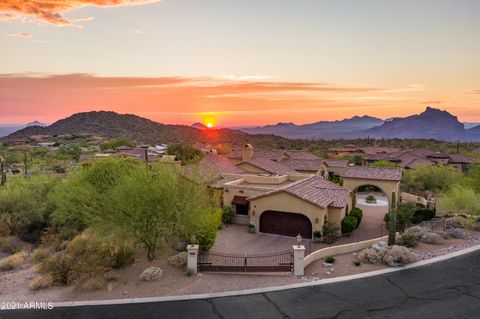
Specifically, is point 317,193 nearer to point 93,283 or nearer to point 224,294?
point 224,294

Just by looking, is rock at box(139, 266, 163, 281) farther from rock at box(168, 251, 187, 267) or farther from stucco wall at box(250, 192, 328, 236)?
stucco wall at box(250, 192, 328, 236)

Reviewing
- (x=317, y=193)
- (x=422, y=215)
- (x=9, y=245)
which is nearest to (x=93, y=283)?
(x=9, y=245)

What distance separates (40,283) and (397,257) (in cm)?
2001

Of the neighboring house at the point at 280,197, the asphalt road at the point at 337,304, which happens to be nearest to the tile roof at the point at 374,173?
the neighboring house at the point at 280,197

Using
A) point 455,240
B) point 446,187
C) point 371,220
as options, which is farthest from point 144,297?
point 446,187

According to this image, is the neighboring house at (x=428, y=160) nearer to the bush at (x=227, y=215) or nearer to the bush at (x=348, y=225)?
the bush at (x=348, y=225)

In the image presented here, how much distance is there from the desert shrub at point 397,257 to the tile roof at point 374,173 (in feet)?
53.7

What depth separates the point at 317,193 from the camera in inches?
1215

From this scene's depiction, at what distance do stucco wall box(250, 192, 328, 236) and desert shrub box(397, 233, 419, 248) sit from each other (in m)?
5.96

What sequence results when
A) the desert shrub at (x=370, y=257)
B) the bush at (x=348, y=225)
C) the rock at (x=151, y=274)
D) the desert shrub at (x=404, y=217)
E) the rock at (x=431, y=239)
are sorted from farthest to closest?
the desert shrub at (x=404, y=217) < the bush at (x=348, y=225) < the rock at (x=431, y=239) < the desert shrub at (x=370, y=257) < the rock at (x=151, y=274)

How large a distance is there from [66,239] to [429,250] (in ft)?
89.0

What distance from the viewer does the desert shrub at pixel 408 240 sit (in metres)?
24.1

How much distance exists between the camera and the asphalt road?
15953mm

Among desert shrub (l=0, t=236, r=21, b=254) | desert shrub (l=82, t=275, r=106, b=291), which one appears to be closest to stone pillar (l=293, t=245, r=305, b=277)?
desert shrub (l=82, t=275, r=106, b=291)
